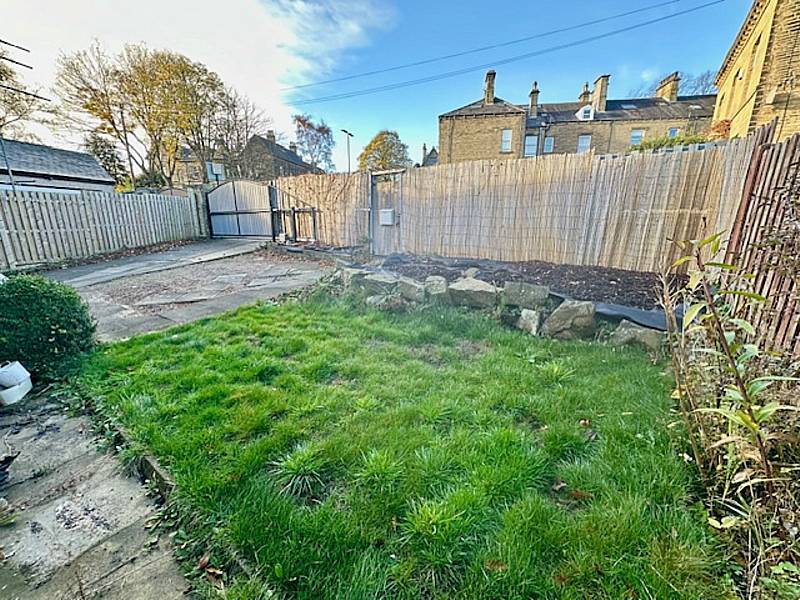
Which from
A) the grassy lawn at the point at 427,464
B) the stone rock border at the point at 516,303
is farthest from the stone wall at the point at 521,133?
the grassy lawn at the point at 427,464

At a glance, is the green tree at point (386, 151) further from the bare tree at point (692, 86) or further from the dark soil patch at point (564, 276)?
the dark soil patch at point (564, 276)

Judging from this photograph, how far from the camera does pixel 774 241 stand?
1403mm

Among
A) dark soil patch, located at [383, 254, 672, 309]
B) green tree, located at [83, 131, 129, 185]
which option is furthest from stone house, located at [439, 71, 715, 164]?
green tree, located at [83, 131, 129, 185]

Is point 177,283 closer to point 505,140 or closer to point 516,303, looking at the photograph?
point 516,303

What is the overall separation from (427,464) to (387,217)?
5.97 meters

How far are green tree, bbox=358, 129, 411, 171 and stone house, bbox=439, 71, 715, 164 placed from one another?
8493mm

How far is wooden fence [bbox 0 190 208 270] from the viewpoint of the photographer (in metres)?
7.29

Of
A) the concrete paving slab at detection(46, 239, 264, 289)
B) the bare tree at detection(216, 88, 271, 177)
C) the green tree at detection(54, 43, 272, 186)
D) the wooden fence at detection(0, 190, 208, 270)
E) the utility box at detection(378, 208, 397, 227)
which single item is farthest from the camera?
the bare tree at detection(216, 88, 271, 177)

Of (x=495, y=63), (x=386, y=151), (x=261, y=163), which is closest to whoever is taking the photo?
(x=495, y=63)

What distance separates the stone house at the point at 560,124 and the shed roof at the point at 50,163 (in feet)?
57.2

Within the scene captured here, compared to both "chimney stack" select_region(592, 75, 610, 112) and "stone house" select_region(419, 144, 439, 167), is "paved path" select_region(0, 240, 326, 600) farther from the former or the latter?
"stone house" select_region(419, 144, 439, 167)

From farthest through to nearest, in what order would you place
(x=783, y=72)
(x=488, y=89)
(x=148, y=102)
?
(x=488, y=89) → (x=148, y=102) → (x=783, y=72)

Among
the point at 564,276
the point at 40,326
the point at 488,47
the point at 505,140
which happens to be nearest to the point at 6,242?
the point at 40,326

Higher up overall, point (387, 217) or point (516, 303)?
point (387, 217)
